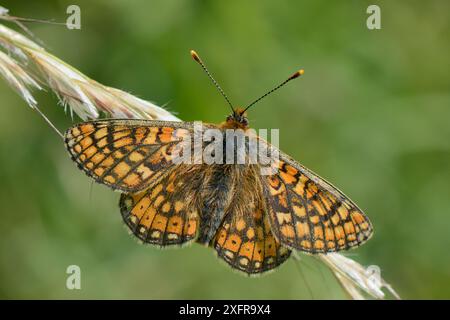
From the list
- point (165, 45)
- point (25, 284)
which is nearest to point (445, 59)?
point (165, 45)

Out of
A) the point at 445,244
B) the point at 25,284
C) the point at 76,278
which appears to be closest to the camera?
the point at 76,278

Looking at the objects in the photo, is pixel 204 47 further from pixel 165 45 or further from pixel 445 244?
pixel 445 244

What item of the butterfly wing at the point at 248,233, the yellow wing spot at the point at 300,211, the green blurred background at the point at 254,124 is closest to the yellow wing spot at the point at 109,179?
the butterfly wing at the point at 248,233

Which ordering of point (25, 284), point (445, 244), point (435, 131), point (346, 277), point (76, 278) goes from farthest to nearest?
point (435, 131), point (445, 244), point (25, 284), point (76, 278), point (346, 277)

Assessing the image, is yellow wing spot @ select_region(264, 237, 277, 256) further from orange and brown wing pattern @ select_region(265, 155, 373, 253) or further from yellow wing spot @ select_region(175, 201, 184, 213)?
yellow wing spot @ select_region(175, 201, 184, 213)

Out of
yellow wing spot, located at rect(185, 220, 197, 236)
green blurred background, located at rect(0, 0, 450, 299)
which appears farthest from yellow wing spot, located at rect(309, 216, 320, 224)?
green blurred background, located at rect(0, 0, 450, 299)
